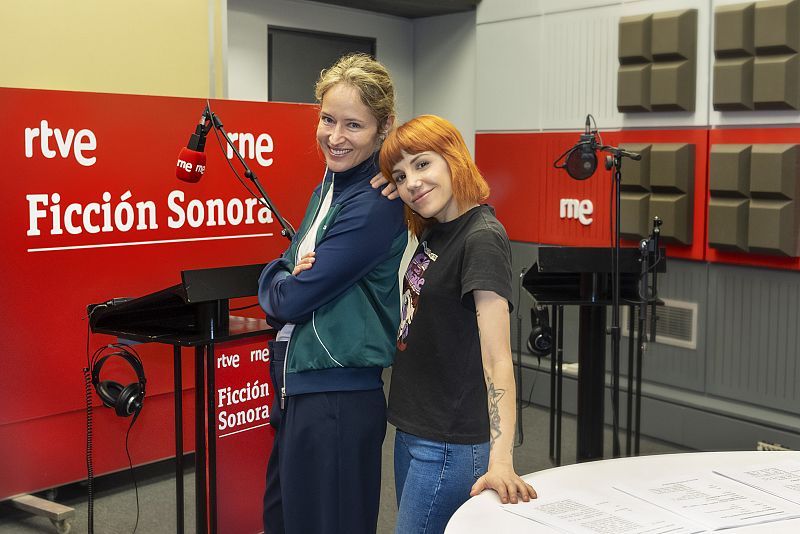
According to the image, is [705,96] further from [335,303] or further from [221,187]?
[335,303]

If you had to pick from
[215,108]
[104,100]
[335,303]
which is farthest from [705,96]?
[335,303]

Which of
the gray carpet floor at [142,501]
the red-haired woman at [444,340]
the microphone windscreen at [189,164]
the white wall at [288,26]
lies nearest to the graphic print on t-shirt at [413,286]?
the red-haired woman at [444,340]

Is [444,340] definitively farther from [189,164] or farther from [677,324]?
[677,324]

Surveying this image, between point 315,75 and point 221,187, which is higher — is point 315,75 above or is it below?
above

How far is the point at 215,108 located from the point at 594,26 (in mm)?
2346

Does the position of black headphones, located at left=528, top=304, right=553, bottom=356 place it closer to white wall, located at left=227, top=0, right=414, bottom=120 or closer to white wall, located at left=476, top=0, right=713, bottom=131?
white wall, located at left=476, top=0, right=713, bottom=131

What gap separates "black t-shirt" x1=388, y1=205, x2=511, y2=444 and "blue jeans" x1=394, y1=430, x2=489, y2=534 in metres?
0.03

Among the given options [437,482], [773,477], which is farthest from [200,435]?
[773,477]

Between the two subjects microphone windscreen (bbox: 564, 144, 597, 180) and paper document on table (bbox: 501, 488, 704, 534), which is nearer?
paper document on table (bbox: 501, 488, 704, 534)

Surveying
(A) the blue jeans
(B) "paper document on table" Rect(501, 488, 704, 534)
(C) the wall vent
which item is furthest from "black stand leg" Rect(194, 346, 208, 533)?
(C) the wall vent

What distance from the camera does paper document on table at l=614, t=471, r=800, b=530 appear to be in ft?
4.64

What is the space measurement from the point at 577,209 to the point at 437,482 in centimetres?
366

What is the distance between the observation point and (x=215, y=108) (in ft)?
12.3

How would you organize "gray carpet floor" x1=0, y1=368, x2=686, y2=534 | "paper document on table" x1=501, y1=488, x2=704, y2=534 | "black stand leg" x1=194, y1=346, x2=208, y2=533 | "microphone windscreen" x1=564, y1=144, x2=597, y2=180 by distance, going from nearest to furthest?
"paper document on table" x1=501, y1=488, x2=704, y2=534
"black stand leg" x1=194, y1=346, x2=208, y2=533
"gray carpet floor" x1=0, y1=368, x2=686, y2=534
"microphone windscreen" x1=564, y1=144, x2=597, y2=180
